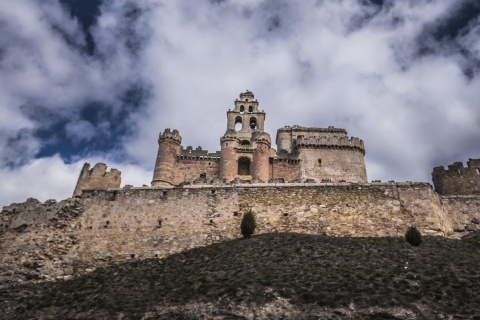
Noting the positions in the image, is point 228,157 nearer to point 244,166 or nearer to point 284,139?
point 244,166

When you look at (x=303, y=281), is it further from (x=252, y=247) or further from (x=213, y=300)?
(x=252, y=247)

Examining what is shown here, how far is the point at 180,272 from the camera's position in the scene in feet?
52.6

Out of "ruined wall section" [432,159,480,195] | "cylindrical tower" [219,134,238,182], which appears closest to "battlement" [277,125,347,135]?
"cylindrical tower" [219,134,238,182]

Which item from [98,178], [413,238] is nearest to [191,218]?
[413,238]

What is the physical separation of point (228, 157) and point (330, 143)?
39.7ft

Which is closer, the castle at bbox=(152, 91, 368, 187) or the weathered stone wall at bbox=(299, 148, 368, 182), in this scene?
the castle at bbox=(152, 91, 368, 187)

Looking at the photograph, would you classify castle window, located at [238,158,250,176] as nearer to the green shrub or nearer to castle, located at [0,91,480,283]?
castle, located at [0,91,480,283]

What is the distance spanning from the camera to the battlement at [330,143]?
140 feet

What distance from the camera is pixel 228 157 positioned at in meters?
37.8

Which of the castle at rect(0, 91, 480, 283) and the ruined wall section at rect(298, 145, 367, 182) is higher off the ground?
the ruined wall section at rect(298, 145, 367, 182)

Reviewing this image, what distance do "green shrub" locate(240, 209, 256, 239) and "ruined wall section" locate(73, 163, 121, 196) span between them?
1252cm

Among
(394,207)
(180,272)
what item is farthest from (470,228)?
(180,272)

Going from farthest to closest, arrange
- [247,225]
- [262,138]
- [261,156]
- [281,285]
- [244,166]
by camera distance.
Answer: [244,166], [262,138], [261,156], [247,225], [281,285]

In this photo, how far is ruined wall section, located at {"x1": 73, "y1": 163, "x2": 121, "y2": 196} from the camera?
27.9 metres
